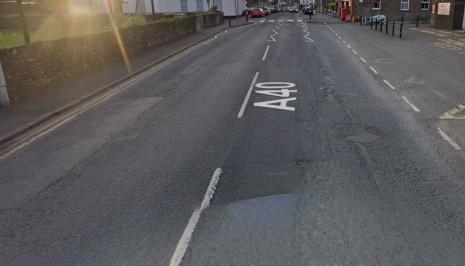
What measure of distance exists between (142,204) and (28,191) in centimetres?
204

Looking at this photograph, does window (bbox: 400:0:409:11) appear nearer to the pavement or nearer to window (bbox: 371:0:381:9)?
window (bbox: 371:0:381:9)

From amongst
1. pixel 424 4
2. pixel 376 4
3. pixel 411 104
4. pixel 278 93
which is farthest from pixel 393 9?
pixel 411 104

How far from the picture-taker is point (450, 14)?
34938mm

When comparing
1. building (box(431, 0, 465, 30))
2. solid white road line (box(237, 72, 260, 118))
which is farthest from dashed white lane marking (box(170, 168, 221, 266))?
building (box(431, 0, 465, 30))

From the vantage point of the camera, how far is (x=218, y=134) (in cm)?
904

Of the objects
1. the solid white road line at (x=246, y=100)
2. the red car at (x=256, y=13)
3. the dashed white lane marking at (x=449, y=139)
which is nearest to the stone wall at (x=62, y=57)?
the solid white road line at (x=246, y=100)

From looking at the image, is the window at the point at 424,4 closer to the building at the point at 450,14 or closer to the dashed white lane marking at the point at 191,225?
the building at the point at 450,14

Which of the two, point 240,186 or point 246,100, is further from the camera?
point 246,100

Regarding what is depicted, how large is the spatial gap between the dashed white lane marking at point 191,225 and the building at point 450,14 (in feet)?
114

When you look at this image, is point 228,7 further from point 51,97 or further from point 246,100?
point 246,100

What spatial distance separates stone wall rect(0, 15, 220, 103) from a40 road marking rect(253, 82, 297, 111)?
6.91 m

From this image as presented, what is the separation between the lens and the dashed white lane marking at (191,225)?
4.72m

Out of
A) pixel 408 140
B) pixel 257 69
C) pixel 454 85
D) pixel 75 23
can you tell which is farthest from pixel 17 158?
pixel 75 23

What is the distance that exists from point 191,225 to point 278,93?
808cm
